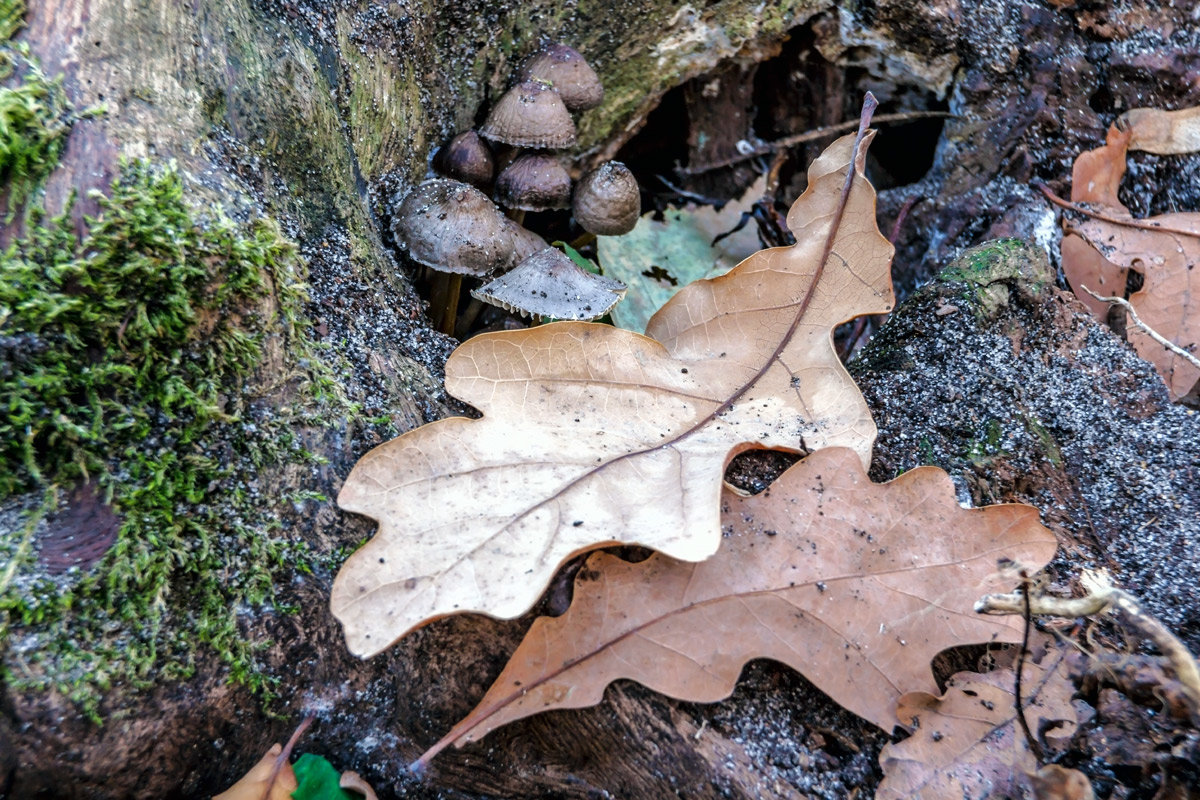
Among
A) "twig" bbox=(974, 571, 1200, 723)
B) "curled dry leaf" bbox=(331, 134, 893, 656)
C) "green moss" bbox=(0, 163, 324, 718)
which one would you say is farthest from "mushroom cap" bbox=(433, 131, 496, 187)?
"twig" bbox=(974, 571, 1200, 723)

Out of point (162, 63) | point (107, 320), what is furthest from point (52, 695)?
point (162, 63)

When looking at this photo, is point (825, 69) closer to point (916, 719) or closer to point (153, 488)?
point (916, 719)

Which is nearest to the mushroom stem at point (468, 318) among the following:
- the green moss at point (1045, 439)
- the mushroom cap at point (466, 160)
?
the mushroom cap at point (466, 160)

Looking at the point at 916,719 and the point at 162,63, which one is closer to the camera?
the point at 916,719

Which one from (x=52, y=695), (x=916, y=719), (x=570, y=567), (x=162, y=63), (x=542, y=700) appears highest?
(x=162, y=63)

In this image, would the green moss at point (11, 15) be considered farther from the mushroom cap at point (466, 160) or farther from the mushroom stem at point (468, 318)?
the mushroom stem at point (468, 318)

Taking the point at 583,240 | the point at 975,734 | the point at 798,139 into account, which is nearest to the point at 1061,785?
the point at 975,734

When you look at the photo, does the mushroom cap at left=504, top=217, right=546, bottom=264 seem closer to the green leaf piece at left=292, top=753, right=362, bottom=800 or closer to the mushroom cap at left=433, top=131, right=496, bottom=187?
the mushroom cap at left=433, top=131, right=496, bottom=187

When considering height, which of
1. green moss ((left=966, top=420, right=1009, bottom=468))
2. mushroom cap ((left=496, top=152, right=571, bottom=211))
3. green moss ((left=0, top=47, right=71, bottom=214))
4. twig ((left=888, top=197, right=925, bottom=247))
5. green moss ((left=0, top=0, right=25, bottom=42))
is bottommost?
green moss ((left=966, top=420, right=1009, bottom=468))
